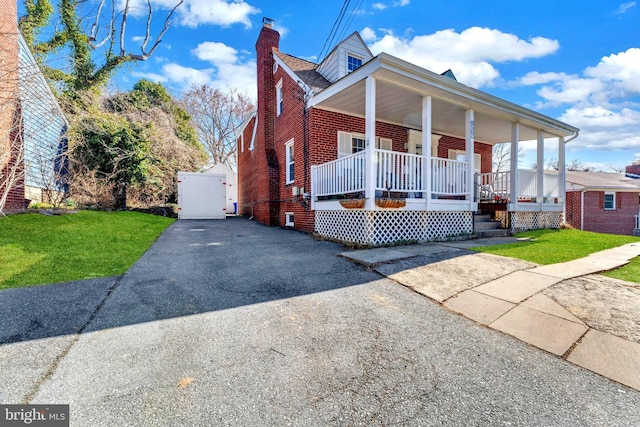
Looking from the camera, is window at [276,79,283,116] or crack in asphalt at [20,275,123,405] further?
window at [276,79,283,116]

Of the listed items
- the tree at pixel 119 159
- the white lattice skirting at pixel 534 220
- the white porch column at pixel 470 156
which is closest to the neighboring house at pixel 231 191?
the tree at pixel 119 159

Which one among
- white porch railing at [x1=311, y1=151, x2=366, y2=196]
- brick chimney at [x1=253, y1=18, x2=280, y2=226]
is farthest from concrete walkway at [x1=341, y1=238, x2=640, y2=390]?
brick chimney at [x1=253, y1=18, x2=280, y2=226]

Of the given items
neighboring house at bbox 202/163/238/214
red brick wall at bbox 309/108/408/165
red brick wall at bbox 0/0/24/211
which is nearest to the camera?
red brick wall at bbox 0/0/24/211

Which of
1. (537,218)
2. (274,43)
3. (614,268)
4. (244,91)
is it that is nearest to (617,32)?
(537,218)

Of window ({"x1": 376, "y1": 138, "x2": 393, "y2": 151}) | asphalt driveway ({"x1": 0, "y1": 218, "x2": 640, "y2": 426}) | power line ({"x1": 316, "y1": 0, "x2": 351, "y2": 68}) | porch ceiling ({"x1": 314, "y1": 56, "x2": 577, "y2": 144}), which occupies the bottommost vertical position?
asphalt driveway ({"x1": 0, "y1": 218, "x2": 640, "y2": 426})

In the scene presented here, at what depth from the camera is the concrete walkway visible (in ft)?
8.17

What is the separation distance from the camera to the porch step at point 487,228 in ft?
28.7

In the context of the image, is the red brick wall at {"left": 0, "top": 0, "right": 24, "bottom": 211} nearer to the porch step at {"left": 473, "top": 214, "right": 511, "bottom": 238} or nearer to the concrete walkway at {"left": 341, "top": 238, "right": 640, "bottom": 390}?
the concrete walkway at {"left": 341, "top": 238, "right": 640, "bottom": 390}

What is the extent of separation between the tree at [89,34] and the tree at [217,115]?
24.3ft

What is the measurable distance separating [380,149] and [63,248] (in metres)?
7.95

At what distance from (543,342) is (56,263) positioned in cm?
699

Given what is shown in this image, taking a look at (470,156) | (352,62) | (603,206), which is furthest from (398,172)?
(603,206)

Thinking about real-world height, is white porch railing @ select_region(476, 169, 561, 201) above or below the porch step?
above

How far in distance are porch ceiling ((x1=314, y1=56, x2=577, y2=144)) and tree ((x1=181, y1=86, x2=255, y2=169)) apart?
20.6 m
